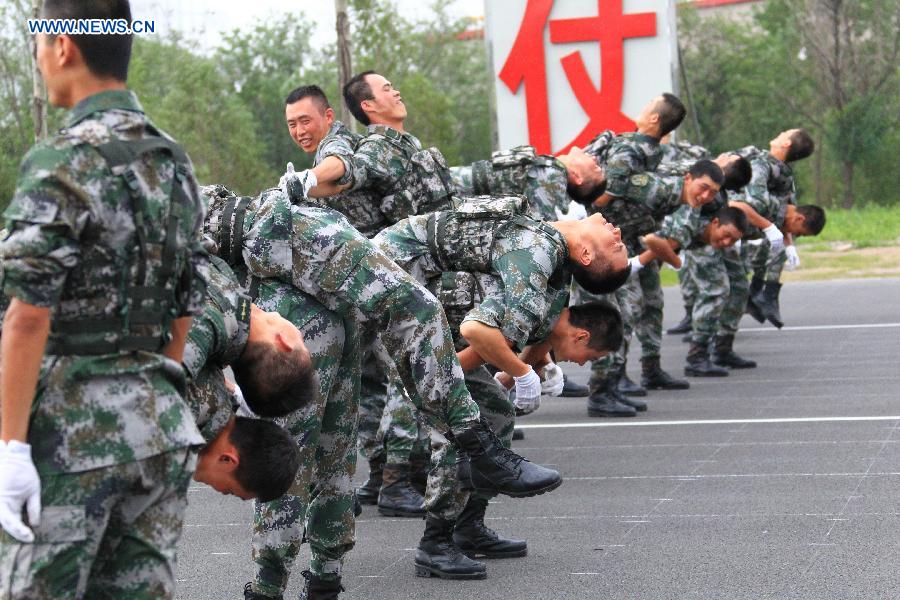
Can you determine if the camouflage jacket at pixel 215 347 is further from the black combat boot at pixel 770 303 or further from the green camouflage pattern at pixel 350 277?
the black combat boot at pixel 770 303

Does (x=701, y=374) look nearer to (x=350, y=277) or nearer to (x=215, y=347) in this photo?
(x=350, y=277)

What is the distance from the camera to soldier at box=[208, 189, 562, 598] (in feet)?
15.5

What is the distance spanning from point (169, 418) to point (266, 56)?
180 ft

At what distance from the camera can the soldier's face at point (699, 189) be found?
396 inches

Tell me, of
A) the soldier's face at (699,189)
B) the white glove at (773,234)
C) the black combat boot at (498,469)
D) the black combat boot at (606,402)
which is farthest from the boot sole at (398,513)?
the white glove at (773,234)

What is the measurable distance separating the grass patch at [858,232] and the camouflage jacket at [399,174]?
674 inches

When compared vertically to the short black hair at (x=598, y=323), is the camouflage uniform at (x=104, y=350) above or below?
above

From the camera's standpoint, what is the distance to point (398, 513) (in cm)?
680

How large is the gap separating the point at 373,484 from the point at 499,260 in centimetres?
213

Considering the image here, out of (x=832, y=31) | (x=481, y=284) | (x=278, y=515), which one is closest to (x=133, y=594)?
(x=278, y=515)

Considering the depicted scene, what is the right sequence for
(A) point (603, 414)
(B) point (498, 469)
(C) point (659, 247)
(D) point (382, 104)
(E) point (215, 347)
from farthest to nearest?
1. (C) point (659, 247)
2. (A) point (603, 414)
3. (D) point (382, 104)
4. (B) point (498, 469)
5. (E) point (215, 347)

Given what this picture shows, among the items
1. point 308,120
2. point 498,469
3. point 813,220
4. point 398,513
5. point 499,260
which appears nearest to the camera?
point 498,469

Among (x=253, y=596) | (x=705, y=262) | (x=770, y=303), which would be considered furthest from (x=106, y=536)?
(x=770, y=303)

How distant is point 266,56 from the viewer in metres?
56.6
